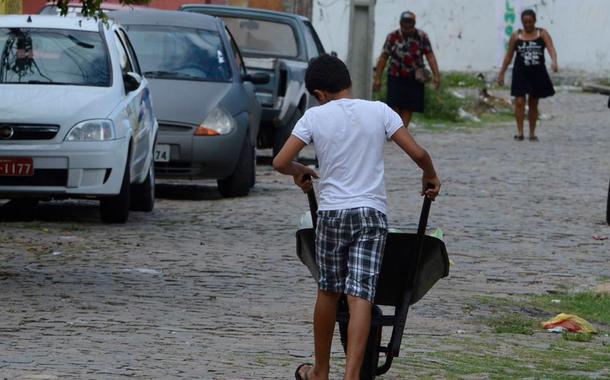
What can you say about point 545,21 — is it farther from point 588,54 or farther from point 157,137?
point 157,137

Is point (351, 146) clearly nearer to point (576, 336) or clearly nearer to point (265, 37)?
point (576, 336)

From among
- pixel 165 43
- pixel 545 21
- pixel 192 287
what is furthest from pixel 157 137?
pixel 545 21

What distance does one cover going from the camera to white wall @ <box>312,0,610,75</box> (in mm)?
38500

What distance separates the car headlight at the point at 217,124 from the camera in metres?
15.0

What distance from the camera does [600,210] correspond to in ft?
48.6

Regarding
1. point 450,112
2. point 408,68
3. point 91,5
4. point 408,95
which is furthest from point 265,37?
point 91,5

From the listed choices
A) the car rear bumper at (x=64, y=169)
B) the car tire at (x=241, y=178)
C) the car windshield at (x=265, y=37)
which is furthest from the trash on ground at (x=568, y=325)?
the car windshield at (x=265, y=37)

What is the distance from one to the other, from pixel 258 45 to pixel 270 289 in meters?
11.2

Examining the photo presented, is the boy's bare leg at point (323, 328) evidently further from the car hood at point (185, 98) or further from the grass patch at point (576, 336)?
the car hood at point (185, 98)

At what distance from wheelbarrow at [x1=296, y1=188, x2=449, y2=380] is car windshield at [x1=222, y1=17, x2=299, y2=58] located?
1382cm

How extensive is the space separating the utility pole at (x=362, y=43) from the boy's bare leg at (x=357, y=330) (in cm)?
1952

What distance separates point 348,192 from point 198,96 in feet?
29.6

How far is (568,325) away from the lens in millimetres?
8508

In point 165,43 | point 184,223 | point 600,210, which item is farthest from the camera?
point 165,43
